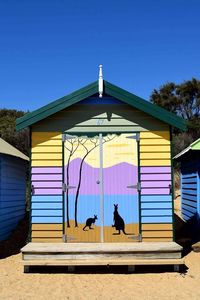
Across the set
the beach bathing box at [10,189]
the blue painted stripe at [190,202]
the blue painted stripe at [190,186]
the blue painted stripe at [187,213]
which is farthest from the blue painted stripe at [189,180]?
the beach bathing box at [10,189]

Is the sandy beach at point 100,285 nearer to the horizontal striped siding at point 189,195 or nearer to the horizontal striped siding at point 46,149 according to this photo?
the horizontal striped siding at point 46,149

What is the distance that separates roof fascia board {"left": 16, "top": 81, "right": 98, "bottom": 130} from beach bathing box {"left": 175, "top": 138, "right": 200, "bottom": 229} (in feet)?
9.87

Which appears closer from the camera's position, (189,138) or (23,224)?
(23,224)

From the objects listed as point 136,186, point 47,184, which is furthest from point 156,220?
point 47,184

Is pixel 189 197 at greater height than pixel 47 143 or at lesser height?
lesser

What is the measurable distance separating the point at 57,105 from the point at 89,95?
80 cm

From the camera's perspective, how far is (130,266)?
29.2 feet

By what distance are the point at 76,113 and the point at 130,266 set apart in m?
3.81

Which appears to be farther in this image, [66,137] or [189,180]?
[189,180]

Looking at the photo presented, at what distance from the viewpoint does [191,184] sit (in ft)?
43.5

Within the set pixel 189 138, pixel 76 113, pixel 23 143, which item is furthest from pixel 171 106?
pixel 76 113

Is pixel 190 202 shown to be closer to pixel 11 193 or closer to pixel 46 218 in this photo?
pixel 46 218

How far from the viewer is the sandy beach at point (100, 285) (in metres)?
7.38

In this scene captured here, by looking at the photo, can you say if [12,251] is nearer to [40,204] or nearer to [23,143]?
[40,204]
